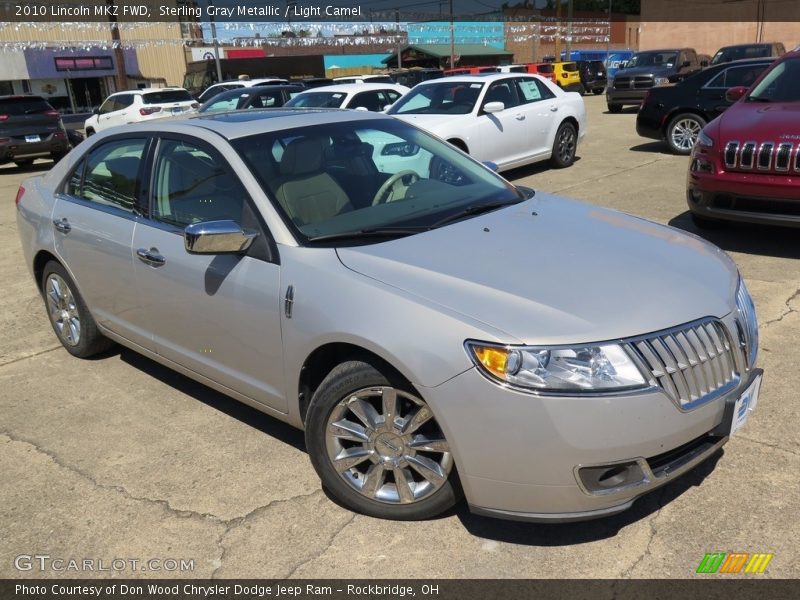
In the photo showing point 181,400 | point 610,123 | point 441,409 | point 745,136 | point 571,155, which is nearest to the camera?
point 441,409

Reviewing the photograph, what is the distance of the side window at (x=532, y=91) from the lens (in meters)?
10.9

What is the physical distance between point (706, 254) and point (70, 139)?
18.7 m

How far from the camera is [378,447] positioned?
2906mm

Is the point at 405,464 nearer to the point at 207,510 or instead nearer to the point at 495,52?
the point at 207,510

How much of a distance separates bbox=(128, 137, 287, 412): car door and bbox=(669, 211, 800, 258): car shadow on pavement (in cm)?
478

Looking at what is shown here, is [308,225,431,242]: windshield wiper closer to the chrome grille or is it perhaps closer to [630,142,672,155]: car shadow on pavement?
the chrome grille

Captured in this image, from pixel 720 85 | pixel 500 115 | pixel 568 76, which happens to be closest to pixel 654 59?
pixel 568 76

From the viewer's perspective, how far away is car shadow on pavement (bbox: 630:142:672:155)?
41.3 feet

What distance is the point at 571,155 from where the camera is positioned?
11.9 metres

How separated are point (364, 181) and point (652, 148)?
10716mm

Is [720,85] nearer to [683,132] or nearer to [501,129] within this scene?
[683,132]

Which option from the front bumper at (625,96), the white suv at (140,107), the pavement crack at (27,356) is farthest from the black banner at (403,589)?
the front bumper at (625,96)

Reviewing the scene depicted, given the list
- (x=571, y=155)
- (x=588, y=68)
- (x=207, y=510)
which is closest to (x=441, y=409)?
(x=207, y=510)

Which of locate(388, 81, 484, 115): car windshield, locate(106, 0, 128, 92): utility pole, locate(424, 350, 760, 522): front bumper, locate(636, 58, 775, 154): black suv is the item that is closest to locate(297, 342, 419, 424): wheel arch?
Answer: locate(424, 350, 760, 522): front bumper
